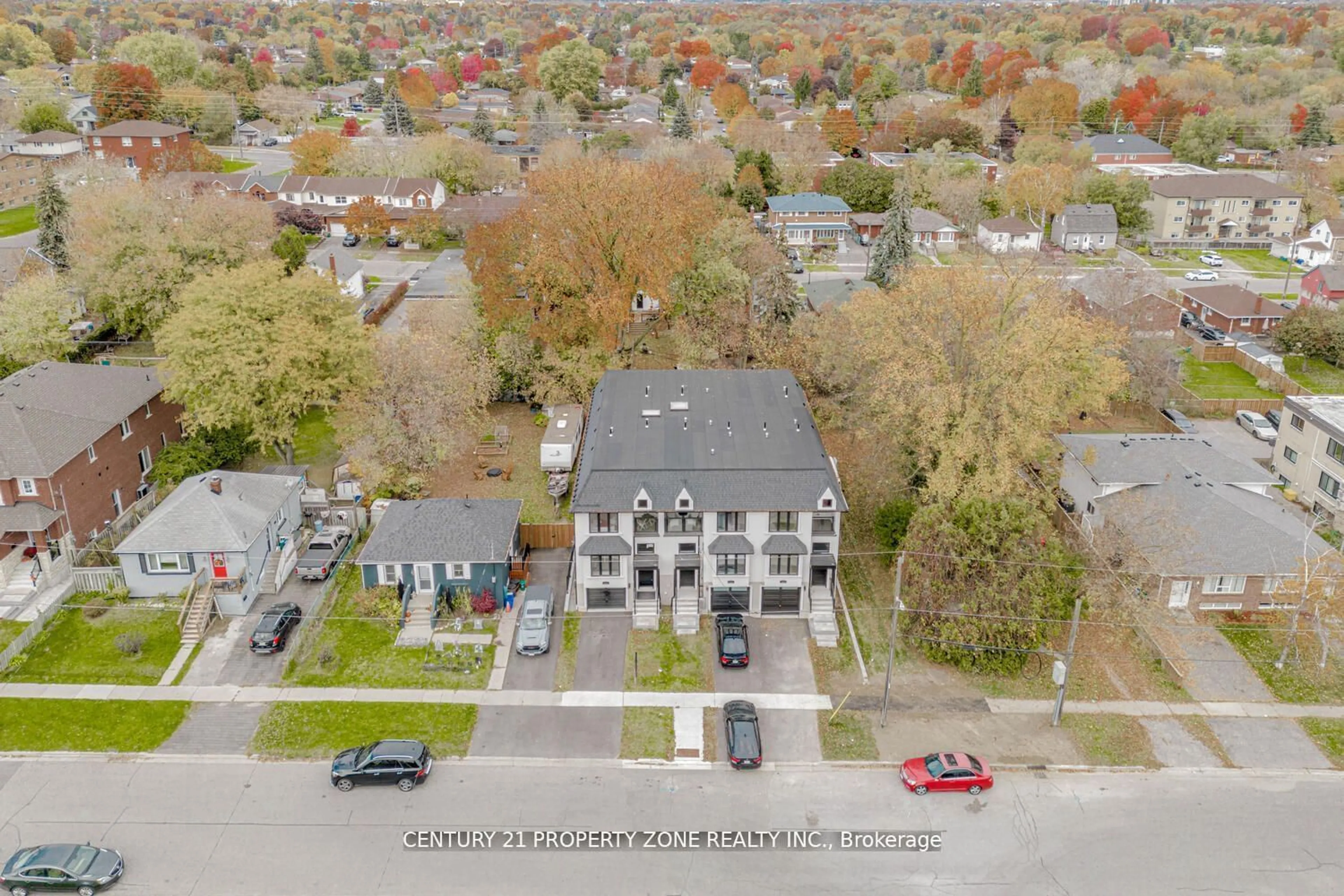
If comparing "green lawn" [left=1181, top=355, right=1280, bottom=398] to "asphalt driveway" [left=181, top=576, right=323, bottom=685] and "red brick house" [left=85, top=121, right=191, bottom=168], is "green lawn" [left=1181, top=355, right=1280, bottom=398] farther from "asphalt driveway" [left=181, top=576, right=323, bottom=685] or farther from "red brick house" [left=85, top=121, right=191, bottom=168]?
"red brick house" [left=85, top=121, right=191, bottom=168]

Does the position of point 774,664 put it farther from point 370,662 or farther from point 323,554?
point 323,554

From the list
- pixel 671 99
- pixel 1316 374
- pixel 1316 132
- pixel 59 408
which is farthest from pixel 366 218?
pixel 1316 132

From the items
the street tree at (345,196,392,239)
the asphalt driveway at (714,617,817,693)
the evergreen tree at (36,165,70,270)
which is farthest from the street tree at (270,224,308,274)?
the asphalt driveway at (714,617,817,693)

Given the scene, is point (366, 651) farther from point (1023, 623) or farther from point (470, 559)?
point (1023, 623)

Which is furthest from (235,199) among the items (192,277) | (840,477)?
(840,477)

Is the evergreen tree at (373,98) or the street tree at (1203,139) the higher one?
the evergreen tree at (373,98)

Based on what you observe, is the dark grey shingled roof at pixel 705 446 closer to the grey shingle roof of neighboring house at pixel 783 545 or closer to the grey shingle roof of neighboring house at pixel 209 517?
the grey shingle roof of neighboring house at pixel 783 545

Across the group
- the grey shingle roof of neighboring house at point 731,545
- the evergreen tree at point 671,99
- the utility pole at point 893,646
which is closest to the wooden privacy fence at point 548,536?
the grey shingle roof of neighboring house at point 731,545
